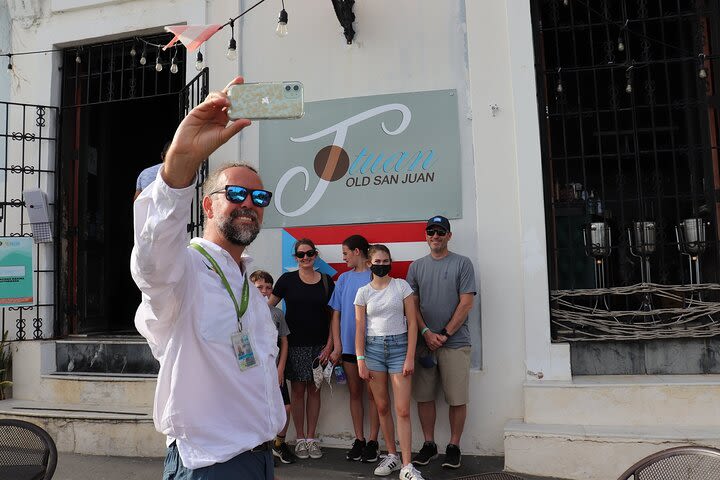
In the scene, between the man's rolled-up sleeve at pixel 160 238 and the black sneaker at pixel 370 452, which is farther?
the black sneaker at pixel 370 452

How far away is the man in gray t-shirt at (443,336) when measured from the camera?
5195mm

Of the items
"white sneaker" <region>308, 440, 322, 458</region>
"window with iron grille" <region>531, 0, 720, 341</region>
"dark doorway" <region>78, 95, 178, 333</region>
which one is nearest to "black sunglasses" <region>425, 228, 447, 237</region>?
"window with iron grille" <region>531, 0, 720, 341</region>

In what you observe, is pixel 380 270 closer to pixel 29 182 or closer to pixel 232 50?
pixel 232 50

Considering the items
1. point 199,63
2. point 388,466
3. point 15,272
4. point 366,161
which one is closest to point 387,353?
point 388,466

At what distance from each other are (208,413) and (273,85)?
3.34 feet

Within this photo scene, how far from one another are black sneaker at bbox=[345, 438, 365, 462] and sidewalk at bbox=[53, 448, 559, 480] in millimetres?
66

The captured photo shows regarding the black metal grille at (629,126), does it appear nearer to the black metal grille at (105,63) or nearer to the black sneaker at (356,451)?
the black sneaker at (356,451)

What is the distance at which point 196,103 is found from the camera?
6.29 m

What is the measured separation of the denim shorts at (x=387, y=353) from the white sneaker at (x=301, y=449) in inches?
43.3

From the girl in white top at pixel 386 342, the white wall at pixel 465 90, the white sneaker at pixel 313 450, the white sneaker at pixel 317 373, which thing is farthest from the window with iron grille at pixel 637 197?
the white sneaker at pixel 313 450

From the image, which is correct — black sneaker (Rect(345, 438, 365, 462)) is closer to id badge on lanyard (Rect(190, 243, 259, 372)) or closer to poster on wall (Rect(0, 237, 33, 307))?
id badge on lanyard (Rect(190, 243, 259, 372))

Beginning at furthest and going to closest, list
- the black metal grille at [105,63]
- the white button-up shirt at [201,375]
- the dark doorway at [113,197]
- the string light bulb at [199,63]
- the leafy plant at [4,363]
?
the dark doorway at [113,197]
the black metal grille at [105,63]
the leafy plant at [4,363]
the string light bulb at [199,63]
the white button-up shirt at [201,375]

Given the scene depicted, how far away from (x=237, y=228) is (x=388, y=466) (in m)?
3.62

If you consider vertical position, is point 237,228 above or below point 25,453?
above
